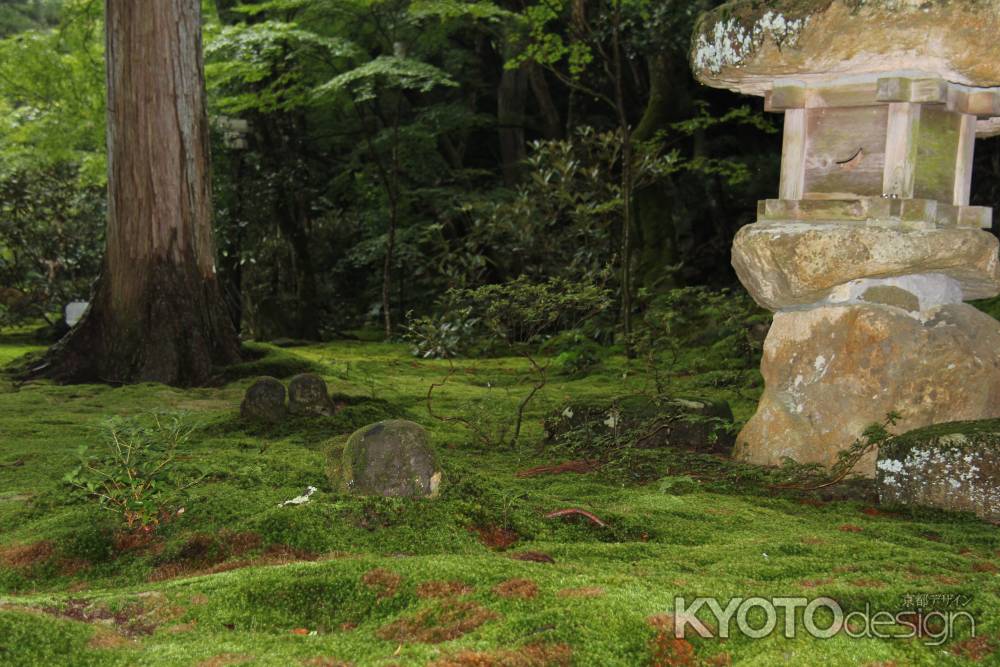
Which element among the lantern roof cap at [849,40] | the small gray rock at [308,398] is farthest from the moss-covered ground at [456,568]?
the lantern roof cap at [849,40]

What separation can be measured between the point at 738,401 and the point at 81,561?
5818 mm

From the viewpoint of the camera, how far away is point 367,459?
3.99m

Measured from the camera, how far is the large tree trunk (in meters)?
8.34

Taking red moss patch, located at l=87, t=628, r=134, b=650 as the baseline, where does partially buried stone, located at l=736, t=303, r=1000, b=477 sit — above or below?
above

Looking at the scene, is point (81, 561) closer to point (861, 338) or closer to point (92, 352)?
point (861, 338)

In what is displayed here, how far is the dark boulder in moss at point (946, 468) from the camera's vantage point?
4320mm

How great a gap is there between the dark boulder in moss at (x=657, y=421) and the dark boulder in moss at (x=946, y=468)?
133cm

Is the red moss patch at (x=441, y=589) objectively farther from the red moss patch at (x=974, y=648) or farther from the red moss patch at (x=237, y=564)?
the red moss patch at (x=974, y=648)

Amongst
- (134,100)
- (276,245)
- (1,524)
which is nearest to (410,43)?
(276,245)

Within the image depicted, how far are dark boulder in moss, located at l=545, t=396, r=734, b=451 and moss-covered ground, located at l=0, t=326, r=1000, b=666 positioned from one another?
1.02 ft

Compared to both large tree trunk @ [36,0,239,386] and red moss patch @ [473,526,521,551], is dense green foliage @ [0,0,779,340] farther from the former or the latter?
red moss patch @ [473,526,521,551]

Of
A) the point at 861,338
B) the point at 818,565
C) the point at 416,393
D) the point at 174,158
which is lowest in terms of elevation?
the point at 416,393

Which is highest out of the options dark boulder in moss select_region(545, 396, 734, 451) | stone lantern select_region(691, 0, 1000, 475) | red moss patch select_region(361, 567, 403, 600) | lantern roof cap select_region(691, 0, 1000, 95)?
lantern roof cap select_region(691, 0, 1000, 95)

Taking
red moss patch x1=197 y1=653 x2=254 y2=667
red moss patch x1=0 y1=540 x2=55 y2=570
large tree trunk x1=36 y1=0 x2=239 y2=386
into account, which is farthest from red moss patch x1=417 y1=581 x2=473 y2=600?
large tree trunk x1=36 y1=0 x2=239 y2=386
